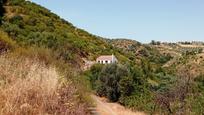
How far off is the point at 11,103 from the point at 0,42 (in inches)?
271

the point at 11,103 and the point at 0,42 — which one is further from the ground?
the point at 0,42

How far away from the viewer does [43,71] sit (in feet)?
31.0

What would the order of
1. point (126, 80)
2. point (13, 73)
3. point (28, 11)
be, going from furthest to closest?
Result: point (28, 11) → point (126, 80) → point (13, 73)

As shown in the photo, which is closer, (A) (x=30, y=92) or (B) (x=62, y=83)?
(A) (x=30, y=92)

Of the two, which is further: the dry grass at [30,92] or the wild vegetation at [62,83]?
the wild vegetation at [62,83]

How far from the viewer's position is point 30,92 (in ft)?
25.0

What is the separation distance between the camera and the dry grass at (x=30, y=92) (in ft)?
22.0

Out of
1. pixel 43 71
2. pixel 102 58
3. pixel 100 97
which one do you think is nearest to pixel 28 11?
pixel 102 58

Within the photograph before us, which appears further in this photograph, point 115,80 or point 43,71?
point 115,80

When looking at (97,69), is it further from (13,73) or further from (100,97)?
(13,73)

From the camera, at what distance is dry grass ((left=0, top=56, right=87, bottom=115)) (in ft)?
22.0

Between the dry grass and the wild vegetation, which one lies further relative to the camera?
the wild vegetation

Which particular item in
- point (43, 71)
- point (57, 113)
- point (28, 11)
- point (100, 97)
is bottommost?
point (100, 97)

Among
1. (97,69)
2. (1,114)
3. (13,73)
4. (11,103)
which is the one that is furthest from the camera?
(97,69)
